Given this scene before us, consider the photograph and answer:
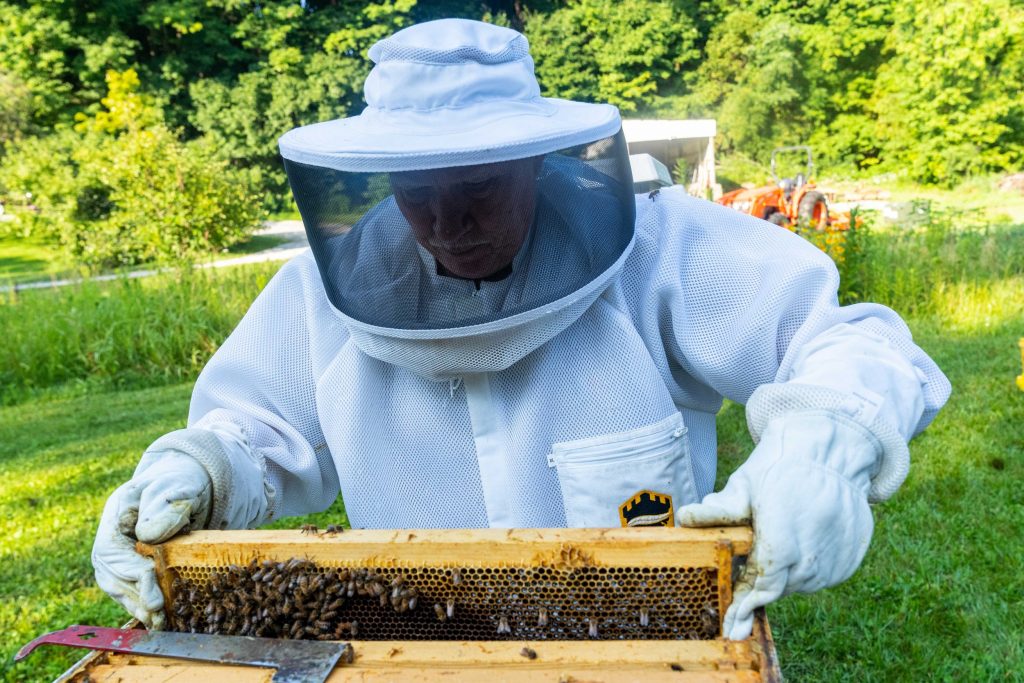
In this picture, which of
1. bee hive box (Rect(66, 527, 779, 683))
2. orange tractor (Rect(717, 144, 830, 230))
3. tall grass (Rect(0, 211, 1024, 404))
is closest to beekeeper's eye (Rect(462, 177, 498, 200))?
bee hive box (Rect(66, 527, 779, 683))

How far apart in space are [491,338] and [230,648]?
78cm

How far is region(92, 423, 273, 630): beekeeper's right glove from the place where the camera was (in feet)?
5.51

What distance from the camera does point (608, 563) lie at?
4.89 ft

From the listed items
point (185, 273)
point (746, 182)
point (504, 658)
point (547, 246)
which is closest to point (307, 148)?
point (547, 246)

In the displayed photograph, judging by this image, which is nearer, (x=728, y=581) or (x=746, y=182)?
(x=728, y=581)

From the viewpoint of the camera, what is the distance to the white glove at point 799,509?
1402 millimetres

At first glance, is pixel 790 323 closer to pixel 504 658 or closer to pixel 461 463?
pixel 461 463

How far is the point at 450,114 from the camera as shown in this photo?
1735 millimetres

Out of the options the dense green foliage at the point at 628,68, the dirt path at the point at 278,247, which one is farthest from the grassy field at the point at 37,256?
the dense green foliage at the point at 628,68

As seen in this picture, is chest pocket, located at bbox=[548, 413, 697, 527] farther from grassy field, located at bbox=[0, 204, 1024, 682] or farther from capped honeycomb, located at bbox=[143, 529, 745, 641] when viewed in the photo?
grassy field, located at bbox=[0, 204, 1024, 682]

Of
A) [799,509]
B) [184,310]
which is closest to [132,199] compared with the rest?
[184,310]

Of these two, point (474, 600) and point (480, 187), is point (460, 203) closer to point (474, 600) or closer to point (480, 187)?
point (480, 187)

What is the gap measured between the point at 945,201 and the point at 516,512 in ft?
76.9

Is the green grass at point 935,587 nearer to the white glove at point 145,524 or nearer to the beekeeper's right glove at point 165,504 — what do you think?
the beekeeper's right glove at point 165,504
